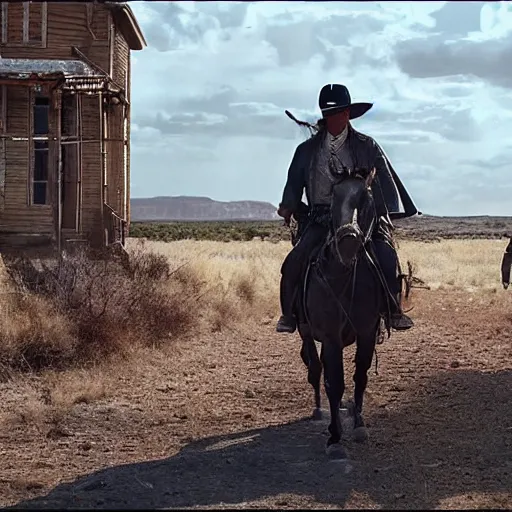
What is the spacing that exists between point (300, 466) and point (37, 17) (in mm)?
14082

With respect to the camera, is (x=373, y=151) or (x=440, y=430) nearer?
(x=373, y=151)

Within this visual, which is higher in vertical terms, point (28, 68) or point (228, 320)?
point (28, 68)

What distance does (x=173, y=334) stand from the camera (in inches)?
557

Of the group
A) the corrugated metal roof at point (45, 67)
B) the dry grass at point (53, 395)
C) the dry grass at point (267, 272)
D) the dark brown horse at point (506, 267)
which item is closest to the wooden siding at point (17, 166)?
the corrugated metal roof at point (45, 67)

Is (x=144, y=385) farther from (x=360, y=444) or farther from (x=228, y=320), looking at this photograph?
(x=228, y=320)

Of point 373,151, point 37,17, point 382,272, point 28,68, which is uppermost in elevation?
point 37,17

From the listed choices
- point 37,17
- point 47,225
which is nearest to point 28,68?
point 37,17

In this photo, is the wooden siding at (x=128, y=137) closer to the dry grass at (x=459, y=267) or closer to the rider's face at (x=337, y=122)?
the dry grass at (x=459, y=267)

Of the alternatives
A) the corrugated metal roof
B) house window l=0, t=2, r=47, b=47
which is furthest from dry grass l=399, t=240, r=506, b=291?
house window l=0, t=2, r=47, b=47

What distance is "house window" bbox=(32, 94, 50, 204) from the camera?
18562mm

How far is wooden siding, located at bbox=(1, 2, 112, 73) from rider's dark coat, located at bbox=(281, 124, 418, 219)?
11.7 metres

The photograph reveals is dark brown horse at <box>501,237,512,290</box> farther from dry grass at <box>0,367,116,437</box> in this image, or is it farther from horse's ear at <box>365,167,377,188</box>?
horse's ear at <box>365,167,377,188</box>

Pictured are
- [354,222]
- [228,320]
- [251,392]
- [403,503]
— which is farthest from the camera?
[228,320]

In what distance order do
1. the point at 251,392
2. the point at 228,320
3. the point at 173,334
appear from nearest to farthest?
the point at 251,392, the point at 173,334, the point at 228,320
